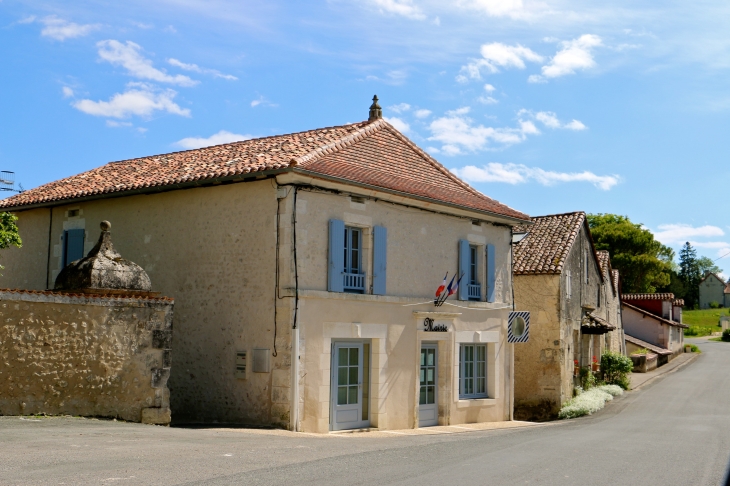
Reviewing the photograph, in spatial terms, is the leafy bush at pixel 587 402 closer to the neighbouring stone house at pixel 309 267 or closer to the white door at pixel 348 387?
the neighbouring stone house at pixel 309 267

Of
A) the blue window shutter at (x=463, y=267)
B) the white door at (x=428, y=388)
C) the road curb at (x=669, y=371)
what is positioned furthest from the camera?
the road curb at (x=669, y=371)

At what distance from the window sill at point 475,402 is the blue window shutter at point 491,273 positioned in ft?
8.28

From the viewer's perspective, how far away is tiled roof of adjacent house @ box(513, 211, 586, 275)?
23938mm

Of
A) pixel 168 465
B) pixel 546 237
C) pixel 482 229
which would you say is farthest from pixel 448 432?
pixel 546 237

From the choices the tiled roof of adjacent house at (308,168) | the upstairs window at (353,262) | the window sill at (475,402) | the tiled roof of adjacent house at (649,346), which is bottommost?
the window sill at (475,402)

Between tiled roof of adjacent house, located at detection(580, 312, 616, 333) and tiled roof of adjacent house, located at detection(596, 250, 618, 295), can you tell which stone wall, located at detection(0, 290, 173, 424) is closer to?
tiled roof of adjacent house, located at detection(580, 312, 616, 333)

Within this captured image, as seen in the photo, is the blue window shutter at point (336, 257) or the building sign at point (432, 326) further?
the building sign at point (432, 326)

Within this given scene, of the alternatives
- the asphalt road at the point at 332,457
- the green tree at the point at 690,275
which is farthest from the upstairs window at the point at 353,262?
the green tree at the point at 690,275

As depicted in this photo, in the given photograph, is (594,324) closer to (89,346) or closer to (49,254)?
(49,254)

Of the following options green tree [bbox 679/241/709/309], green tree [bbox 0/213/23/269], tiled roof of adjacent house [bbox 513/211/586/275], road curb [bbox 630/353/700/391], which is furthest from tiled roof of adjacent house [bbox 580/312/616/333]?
green tree [bbox 679/241/709/309]

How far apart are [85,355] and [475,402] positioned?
10270 millimetres

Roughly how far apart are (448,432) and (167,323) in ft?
21.7

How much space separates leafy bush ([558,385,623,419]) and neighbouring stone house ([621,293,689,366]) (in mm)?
15275

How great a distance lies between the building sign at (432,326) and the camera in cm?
1773
